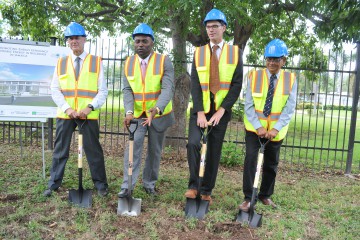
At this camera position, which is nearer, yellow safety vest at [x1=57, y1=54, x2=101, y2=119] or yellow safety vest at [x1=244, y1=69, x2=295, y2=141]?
yellow safety vest at [x1=244, y1=69, x2=295, y2=141]

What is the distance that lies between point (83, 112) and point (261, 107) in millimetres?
2110

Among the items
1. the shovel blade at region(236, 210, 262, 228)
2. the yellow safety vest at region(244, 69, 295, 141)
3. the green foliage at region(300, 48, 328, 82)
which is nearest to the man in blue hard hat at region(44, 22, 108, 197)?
the shovel blade at region(236, 210, 262, 228)

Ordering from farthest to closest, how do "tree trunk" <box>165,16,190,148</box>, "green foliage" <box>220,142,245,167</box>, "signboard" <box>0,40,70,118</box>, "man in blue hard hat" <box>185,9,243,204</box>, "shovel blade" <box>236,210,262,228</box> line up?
"tree trunk" <box>165,16,190,148</box>
"green foliage" <box>220,142,245,167</box>
"signboard" <box>0,40,70,118</box>
"man in blue hard hat" <box>185,9,243,204</box>
"shovel blade" <box>236,210,262,228</box>

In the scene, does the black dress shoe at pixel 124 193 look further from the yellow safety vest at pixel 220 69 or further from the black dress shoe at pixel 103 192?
the yellow safety vest at pixel 220 69

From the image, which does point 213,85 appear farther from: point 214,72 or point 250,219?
point 250,219

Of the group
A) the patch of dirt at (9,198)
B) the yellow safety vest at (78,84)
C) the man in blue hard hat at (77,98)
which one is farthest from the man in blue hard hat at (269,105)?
the patch of dirt at (9,198)

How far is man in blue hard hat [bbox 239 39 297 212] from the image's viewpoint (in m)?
3.79

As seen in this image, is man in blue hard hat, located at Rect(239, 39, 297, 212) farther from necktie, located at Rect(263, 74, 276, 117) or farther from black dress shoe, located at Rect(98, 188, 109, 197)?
black dress shoe, located at Rect(98, 188, 109, 197)

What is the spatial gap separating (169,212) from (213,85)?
5.03 feet

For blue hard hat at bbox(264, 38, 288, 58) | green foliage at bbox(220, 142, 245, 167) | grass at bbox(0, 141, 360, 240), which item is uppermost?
blue hard hat at bbox(264, 38, 288, 58)

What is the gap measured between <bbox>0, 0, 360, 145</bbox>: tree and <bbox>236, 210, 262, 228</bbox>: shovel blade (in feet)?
8.06

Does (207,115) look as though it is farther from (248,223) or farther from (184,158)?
(184,158)

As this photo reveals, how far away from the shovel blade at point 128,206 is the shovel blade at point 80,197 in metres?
0.44

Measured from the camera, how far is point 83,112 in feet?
13.1
